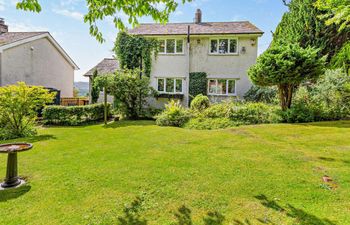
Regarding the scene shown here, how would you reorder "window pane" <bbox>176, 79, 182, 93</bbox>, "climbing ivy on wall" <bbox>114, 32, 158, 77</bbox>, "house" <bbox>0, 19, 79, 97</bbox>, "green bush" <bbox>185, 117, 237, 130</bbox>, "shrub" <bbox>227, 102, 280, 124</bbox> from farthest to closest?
"window pane" <bbox>176, 79, 182, 93</bbox>
"climbing ivy on wall" <bbox>114, 32, 158, 77</bbox>
"house" <bbox>0, 19, 79, 97</bbox>
"shrub" <bbox>227, 102, 280, 124</bbox>
"green bush" <bbox>185, 117, 237, 130</bbox>

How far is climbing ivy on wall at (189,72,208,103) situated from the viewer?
18.2 metres

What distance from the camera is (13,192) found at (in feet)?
15.6

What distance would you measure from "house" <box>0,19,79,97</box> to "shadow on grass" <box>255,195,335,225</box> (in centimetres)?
1986

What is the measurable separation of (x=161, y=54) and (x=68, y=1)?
14492 mm

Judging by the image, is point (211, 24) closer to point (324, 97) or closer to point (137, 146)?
point (324, 97)

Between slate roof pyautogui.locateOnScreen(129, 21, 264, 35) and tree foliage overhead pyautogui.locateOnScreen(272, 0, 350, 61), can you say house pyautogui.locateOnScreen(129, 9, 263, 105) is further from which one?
tree foliage overhead pyautogui.locateOnScreen(272, 0, 350, 61)

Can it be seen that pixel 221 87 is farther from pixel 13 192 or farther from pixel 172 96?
pixel 13 192

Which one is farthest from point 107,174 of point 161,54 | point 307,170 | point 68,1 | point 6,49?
point 6,49

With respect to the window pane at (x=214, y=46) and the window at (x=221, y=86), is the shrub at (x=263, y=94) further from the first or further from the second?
the window pane at (x=214, y=46)

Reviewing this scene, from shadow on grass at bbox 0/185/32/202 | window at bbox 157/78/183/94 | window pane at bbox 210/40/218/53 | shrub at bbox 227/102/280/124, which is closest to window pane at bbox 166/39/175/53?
window at bbox 157/78/183/94

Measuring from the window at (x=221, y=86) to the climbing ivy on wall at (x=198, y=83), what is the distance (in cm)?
50

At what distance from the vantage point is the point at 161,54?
60.8ft

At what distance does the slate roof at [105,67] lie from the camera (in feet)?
70.9

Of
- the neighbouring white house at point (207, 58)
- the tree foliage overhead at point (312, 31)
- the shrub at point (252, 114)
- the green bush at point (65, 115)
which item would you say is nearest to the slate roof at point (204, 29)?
the neighbouring white house at point (207, 58)
